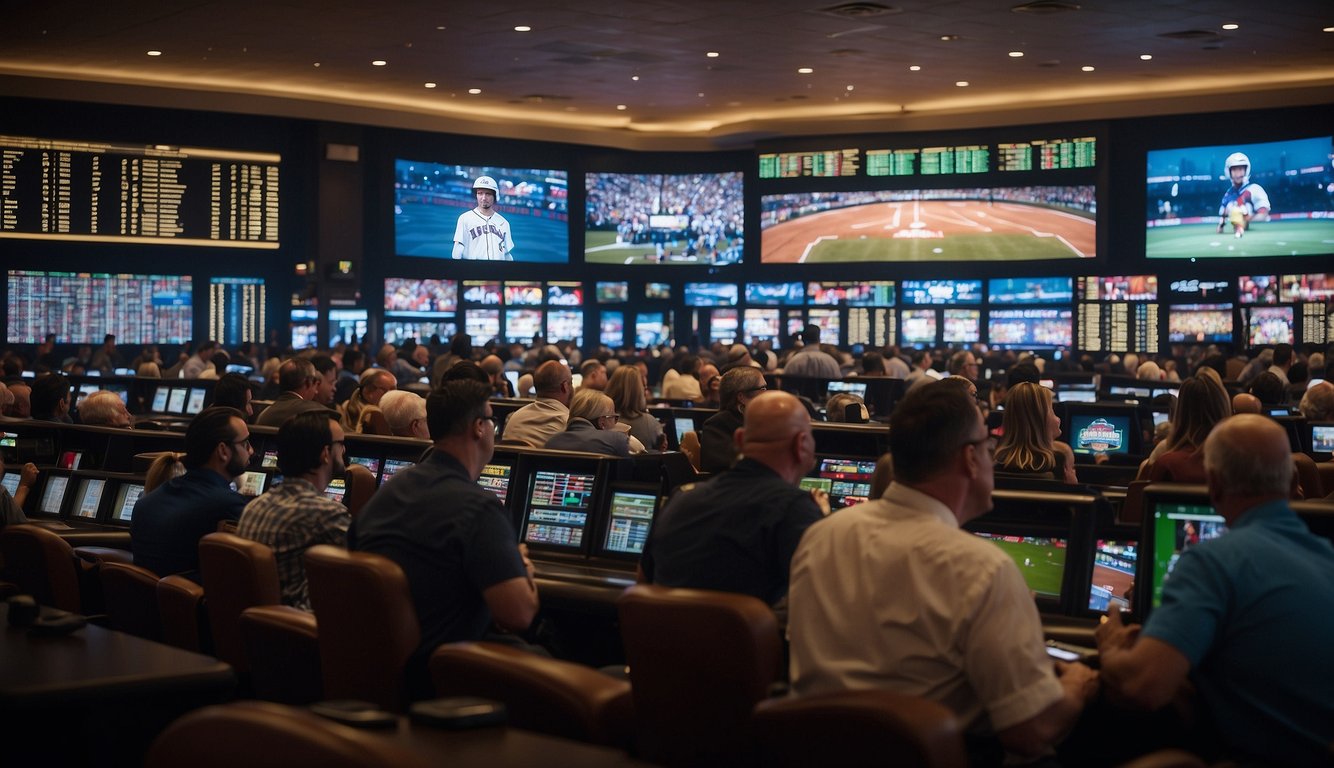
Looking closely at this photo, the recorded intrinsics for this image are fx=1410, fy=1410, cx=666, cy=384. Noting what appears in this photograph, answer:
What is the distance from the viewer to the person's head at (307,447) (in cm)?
425

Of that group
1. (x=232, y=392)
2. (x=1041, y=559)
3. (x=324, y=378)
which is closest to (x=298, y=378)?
(x=232, y=392)

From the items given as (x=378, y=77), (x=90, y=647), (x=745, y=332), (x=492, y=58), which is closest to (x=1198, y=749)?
(x=90, y=647)

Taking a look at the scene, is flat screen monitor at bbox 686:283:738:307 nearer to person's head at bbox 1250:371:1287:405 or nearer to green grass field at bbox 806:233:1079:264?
green grass field at bbox 806:233:1079:264

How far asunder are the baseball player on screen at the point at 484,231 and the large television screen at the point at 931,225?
11.3 feet

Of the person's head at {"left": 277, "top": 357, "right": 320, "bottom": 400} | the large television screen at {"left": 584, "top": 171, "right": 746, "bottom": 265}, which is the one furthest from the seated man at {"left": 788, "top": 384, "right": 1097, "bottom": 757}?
the large television screen at {"left": 584, "top": 171, "right": 746, "bottom": 265}

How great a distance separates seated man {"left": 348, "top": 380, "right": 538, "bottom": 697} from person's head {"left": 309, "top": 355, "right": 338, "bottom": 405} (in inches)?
182

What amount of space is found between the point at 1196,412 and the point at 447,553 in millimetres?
2927

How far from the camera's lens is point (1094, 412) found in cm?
818

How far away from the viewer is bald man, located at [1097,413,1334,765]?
8.11 ft

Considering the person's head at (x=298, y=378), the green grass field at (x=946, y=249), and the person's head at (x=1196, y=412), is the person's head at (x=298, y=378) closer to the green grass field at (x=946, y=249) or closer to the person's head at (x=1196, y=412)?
the person's head at (x=1196, y=412)

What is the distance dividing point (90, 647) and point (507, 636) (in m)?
1.29

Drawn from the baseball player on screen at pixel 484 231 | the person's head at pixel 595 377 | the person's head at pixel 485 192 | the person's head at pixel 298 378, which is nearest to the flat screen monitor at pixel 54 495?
the person's head at pixel 298 378

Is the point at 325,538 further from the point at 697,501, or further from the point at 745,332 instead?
the point at 745,332

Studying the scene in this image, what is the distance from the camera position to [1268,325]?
15797 mm
